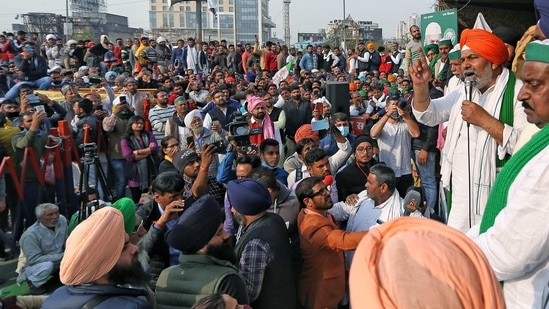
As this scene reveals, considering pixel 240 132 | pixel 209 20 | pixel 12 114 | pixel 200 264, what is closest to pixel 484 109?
pixel 200 264

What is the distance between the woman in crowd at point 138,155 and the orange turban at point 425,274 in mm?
6191

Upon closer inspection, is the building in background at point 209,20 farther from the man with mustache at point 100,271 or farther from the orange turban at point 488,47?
the man with mustache at point 100,271

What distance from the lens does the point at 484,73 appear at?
10.2ft

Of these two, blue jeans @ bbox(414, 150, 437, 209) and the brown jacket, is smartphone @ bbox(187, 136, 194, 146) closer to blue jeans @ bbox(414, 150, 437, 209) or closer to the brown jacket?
blue jeans @ bbox(414, 150, 437, 209)

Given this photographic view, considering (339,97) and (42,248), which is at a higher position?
(339,97)

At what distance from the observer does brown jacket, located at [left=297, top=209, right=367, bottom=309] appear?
3555 millimetres

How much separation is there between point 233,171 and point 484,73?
107 inches

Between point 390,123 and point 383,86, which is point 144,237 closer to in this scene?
point 390,123

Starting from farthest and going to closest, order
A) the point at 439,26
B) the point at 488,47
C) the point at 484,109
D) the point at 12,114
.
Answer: the point at 439,26 < the point at 12,114 < the point at 488,47 < the point at 484,109

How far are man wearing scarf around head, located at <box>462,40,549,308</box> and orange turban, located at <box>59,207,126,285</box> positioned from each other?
1550mm

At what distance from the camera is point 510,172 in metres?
1.82

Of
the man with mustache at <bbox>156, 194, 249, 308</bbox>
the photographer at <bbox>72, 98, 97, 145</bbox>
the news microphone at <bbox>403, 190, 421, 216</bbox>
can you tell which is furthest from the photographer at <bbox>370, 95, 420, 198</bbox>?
the man with mustache at <bbox>156, 194, 249, 308</bbox>

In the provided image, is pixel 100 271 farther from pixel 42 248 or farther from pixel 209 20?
pixel 209 20

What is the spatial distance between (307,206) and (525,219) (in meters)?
2.25
